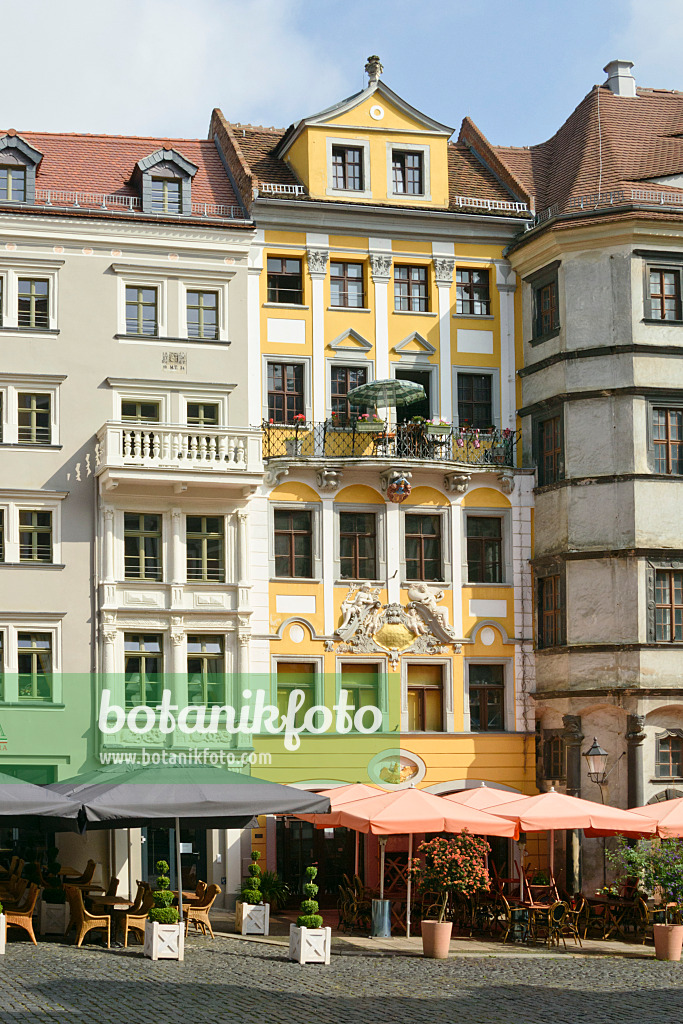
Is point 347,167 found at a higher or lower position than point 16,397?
higher

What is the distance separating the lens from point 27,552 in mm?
35469

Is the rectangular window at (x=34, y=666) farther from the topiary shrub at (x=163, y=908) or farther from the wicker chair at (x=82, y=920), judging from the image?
the topiary shrub at (x=163, y=908)

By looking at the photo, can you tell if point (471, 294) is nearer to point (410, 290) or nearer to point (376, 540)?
point (410, 290)

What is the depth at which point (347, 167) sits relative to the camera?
128 feet

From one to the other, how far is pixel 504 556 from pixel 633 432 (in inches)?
180

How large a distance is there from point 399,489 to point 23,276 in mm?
10250

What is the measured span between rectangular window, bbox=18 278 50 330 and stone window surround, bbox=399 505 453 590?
975 centimetres

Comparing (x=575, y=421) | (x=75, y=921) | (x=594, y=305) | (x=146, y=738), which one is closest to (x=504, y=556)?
(x=575, y=421)

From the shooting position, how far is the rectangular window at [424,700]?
1476 inches

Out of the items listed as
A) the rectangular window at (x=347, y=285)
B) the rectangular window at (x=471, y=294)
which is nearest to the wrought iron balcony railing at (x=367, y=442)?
the rectangular window at (x=347, y=285)

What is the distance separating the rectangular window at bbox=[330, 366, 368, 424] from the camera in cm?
3791

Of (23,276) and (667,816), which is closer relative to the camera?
(667,816)

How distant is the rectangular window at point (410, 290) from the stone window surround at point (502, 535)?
527cm

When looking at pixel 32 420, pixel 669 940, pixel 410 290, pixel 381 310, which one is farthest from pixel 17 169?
pixel 669 940
